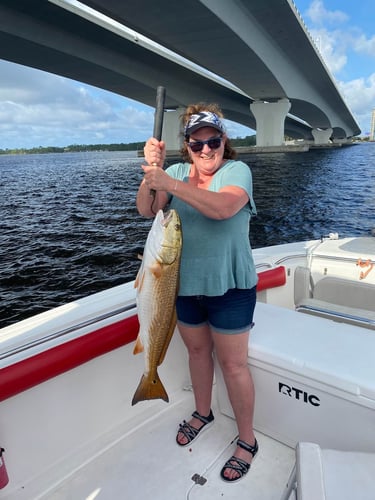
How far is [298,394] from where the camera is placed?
2.32 metres

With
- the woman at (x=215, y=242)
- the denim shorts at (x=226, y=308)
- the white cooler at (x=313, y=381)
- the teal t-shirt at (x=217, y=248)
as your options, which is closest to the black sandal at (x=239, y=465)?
the woman at (x=215, y=242)

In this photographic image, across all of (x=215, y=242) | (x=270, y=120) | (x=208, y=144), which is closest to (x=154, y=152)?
(x=208, y=144)

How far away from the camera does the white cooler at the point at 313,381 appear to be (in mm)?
2053

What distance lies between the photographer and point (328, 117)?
180 ft

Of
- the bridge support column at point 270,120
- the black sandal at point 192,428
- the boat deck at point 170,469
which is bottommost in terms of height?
the boat deck at point 170,469

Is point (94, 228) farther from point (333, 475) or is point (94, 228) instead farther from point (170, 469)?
point (333, 475)

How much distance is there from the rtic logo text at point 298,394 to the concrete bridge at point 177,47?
823 inches

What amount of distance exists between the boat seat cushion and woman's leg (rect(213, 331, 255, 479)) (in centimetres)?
68

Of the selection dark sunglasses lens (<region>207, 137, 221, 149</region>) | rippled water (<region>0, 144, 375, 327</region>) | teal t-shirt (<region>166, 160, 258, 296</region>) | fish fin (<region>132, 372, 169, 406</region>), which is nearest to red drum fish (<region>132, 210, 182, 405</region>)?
fish fin (<region>132, 372, 169, 406</region>)

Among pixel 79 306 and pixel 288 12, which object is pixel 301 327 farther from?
pixel 288 12

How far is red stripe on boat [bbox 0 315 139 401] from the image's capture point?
2006 mm

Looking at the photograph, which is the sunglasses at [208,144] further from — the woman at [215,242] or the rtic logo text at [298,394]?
the rtic logo text at [298,394]

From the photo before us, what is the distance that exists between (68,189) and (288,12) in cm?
1862

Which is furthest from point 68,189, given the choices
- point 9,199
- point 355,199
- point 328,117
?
point 328,117
